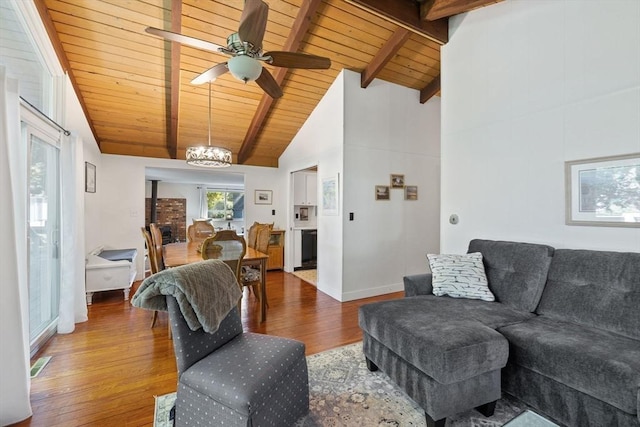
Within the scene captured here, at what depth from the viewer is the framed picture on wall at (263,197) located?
19.4ft

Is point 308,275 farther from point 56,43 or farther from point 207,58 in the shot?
point 56,43

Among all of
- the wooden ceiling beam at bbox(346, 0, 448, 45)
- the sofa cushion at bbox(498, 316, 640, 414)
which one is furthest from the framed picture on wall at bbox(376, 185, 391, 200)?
the sofa cushion at bbox(498, 316, 640, 414)

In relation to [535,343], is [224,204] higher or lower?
higher

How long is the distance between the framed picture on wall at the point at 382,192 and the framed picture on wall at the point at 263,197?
2.68 m

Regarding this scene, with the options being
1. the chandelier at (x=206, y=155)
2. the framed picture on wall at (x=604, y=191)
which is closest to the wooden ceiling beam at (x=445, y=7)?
the framed picture on wall at (x=604, y=191)

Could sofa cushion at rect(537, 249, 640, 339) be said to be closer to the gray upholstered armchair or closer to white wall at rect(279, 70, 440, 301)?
the gray upholstered armchair

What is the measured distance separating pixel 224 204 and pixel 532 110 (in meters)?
9.33

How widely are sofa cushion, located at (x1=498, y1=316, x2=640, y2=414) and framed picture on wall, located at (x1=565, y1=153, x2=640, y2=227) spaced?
80 centimetres

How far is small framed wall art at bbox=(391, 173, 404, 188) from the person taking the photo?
4.23 m

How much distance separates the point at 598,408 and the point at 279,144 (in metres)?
5.22

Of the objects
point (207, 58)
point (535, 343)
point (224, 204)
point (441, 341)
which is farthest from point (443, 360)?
point (224, 204)

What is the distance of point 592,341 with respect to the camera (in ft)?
5.10

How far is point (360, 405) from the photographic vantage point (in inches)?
70.6

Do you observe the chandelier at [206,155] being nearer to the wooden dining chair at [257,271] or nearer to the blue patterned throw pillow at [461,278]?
the wooden dining chair at [257,271]
